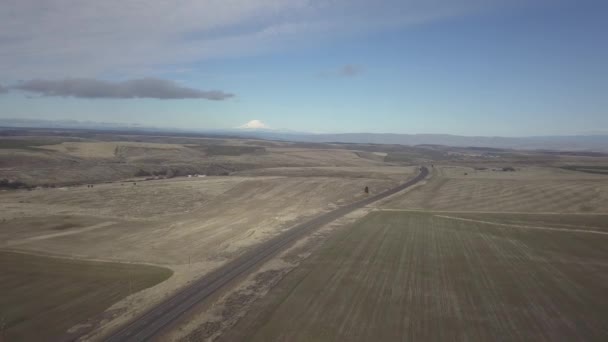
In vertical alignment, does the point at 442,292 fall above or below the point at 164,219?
above

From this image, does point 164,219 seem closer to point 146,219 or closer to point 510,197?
point 146,219

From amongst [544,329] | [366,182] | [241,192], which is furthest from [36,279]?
[366,182]

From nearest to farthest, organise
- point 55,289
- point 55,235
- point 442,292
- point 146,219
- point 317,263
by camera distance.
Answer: point 442,292 → point 55,289 → point 317,263 → point 55,235 → point 146,219

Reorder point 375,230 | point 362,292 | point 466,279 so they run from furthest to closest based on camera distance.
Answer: point 375,230 → point 466,279 → point 362,292

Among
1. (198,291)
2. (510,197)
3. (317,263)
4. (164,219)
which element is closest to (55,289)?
(198,291)

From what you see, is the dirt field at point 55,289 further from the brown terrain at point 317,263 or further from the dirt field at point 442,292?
the dirt field at point 442,292

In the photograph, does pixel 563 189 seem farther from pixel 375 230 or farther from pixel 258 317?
pixel 258 317

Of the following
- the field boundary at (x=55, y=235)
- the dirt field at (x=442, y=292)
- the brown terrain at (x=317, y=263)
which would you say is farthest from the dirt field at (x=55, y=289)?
the dirt field at (x=442, y=292)
